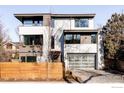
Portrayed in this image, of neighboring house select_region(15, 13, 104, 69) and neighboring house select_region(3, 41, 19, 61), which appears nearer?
neighboring house select_region(15, 13, 104, 69)

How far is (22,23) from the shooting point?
3759cm

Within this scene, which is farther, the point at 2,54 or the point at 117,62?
the point at 2,54

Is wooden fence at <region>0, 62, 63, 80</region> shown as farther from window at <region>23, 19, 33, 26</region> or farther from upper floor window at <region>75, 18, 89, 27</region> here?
upper floor window at <region>75, 18, 89, 27</region>

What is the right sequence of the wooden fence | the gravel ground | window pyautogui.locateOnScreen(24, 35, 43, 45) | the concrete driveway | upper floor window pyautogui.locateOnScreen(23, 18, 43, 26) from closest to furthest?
the gravel ground, the concrete driveway, the wooden fence, window pyautogui.locateOnScreen(24, 35, 43, 45), upper floor window pyautogui.locateOnScreen(23, 18, 43, 26)

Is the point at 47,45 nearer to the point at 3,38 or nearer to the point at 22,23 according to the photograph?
the point at 22,23

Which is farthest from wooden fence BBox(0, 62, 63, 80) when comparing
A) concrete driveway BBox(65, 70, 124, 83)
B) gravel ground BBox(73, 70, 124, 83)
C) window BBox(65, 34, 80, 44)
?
window BBox(65, 34, 80, 44)

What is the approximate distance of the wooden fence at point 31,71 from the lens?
2484cm

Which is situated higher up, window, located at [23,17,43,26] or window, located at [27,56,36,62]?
window, located at [23,17,43,26]

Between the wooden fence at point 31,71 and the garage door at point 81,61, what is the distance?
36.9 ft

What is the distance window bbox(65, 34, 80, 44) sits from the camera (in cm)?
3647

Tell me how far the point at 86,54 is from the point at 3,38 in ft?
59.4

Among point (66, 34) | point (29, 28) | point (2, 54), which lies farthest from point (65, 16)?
point (2, 54)

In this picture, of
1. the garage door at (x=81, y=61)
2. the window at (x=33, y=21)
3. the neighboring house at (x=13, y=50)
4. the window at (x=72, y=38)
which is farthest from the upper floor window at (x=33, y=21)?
the neighboring house at (x=13, y=50)

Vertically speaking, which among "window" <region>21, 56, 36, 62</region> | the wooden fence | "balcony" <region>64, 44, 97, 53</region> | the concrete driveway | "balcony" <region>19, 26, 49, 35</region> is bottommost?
the concrete driveway
